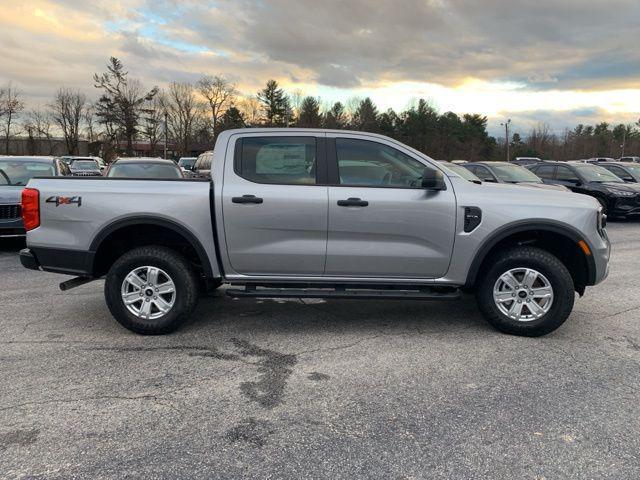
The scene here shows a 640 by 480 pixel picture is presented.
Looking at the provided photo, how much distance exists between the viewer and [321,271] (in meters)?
4.73

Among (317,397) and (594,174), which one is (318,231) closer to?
(317,397)

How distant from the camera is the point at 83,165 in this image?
81.9 feet

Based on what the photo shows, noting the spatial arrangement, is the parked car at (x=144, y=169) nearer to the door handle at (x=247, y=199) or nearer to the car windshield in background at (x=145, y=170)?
the car windshield in background at (x=145, y=170)

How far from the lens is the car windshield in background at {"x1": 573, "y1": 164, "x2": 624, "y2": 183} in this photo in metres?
14.6

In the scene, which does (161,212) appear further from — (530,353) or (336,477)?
(530,353)

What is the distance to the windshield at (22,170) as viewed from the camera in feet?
31.2

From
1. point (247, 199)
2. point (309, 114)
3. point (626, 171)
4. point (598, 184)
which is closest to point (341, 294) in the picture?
point (247, 199)

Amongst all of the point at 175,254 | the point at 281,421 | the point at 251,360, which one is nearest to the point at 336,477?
the point at 281,421

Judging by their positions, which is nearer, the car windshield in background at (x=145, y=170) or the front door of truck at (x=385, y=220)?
the front door of truck at (x=385, y=220)

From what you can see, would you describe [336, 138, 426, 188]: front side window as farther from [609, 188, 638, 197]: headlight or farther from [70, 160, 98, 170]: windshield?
[70, 160, 98, 170]: windshield

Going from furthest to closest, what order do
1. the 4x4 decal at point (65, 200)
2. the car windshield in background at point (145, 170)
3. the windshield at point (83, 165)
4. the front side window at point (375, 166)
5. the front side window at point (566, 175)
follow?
the windshield at point (83, 165) → the front side window at point (566, 175) → the car windshield in background at point (145, 170) → the front side window at point (375, 166) → the 4x4 decal at point (65, 200)

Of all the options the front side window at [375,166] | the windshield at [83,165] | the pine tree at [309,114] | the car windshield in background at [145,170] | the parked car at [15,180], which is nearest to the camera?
the front side window at [375,166]

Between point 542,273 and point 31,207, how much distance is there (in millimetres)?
4792

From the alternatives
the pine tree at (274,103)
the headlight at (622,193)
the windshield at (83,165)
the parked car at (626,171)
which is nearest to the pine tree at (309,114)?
the pine tree at (274,103)
